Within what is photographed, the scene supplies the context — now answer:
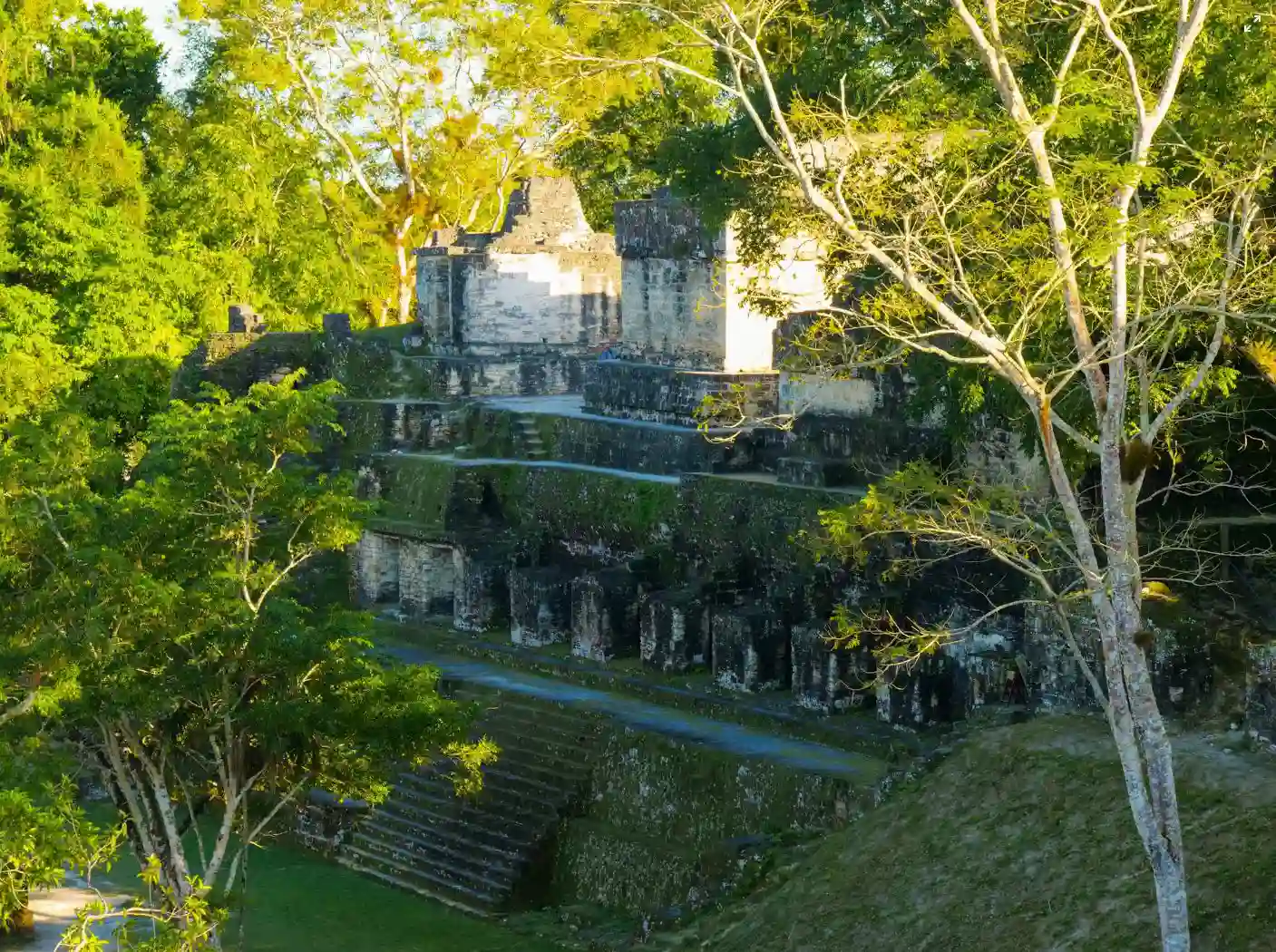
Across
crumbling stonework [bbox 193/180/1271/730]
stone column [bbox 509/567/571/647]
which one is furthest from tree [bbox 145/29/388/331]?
stone column [bbox 509/567/571/647]

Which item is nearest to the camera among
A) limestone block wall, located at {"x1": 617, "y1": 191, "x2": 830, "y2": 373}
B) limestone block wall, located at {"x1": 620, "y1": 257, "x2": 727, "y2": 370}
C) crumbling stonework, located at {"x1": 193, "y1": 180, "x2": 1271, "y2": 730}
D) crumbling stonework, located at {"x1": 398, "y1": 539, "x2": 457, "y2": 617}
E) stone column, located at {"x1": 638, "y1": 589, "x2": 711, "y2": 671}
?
crumbling stonework, located at {"x1": 193, "y1": 180, "x2": 1271, "y2": 730}

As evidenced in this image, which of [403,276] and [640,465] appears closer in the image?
[640,465]

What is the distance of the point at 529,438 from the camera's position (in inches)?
1029

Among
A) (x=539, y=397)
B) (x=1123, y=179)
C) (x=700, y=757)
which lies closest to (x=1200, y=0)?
(x=1123, y=179)

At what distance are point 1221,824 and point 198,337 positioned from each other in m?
24.8

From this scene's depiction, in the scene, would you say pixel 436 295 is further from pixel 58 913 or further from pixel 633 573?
pixel 58 913

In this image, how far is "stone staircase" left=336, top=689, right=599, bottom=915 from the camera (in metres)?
19.0

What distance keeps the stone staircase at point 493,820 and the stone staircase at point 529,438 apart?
535 centimetres

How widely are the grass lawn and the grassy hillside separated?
2.71m

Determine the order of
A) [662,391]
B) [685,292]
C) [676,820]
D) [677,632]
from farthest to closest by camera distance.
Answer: [685,292], [662,391], [677,632], [676,820]

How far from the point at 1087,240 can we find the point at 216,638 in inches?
289

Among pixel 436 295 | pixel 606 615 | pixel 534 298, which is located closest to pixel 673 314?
pixel 606 615

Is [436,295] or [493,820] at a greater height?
[436,295]

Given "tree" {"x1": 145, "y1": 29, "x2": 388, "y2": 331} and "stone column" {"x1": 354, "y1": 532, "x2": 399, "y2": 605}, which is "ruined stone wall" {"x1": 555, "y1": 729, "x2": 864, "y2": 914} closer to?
"stone column" {"x1": 354, "y1": 532, "x2": 399, "y2": 605}
